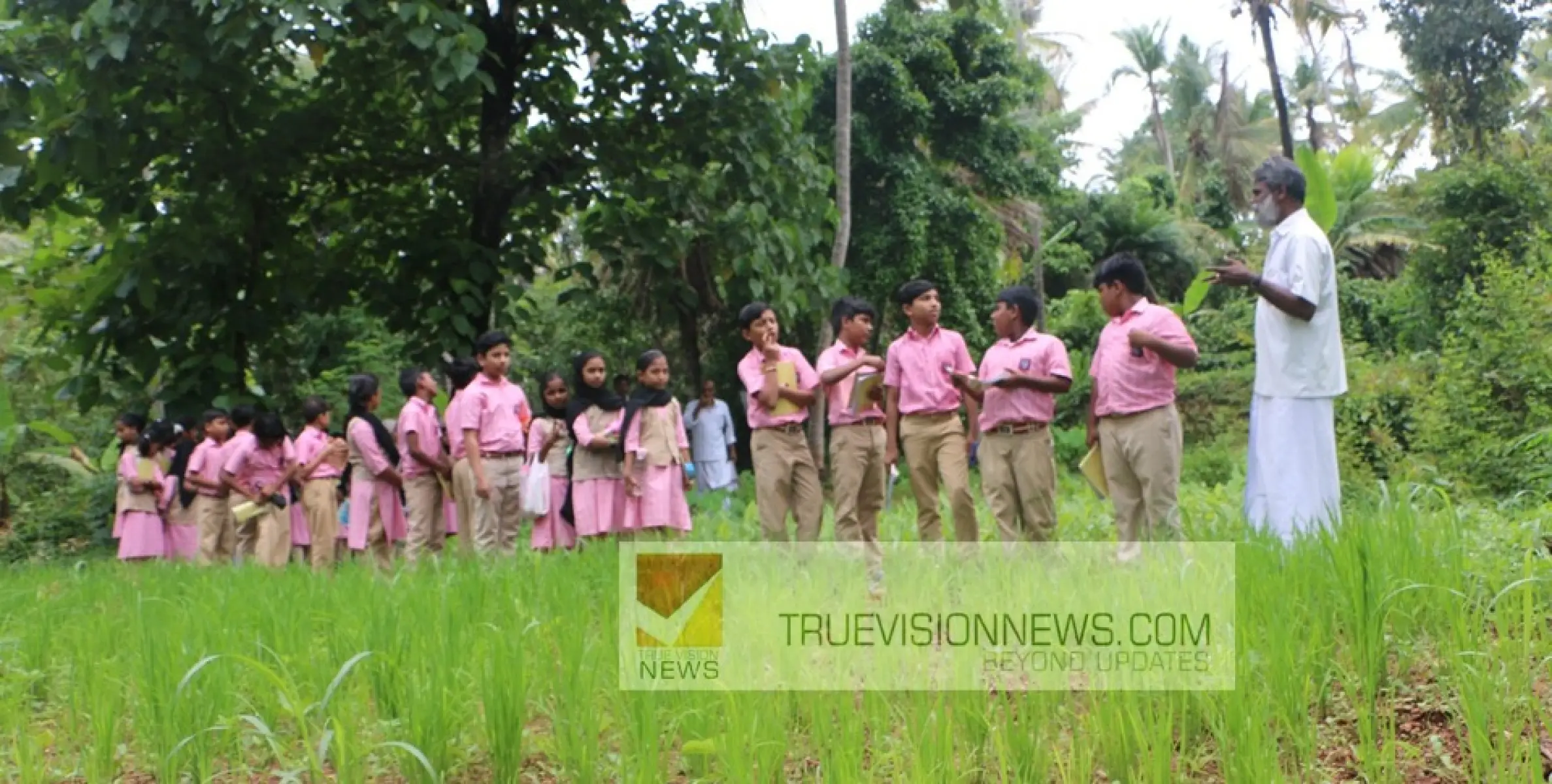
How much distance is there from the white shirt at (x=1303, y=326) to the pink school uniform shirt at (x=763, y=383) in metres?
2.14

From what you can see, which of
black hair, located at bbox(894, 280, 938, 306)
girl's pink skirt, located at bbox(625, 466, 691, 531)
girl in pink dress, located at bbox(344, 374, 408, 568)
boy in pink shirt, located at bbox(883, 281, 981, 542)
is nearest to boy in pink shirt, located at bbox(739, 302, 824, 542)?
boy in pink shirt, located at bbox(883, 281, 981, 542)

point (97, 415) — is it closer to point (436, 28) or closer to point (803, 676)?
Result: point (436, 28)

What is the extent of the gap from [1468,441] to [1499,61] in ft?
47.2

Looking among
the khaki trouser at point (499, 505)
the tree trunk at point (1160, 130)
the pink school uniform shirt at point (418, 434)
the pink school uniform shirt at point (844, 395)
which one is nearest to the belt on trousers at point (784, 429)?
the pink school uniform shirt at point (844, 395)

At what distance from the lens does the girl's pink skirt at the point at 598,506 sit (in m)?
7.77

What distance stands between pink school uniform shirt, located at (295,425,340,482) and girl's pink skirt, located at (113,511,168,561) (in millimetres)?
1981

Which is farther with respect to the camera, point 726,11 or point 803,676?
point 726,11

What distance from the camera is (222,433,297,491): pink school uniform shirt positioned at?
945cm

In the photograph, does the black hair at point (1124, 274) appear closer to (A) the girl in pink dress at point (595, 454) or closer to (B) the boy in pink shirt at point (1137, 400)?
(B) the boy in pink shirt at point (1137, 400)

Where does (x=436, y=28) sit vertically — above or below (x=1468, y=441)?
above

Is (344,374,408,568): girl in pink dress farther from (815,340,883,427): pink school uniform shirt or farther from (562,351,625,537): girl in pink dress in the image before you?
(815,340,883,427): pink school uniform shirt

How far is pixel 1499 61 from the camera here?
2145cm

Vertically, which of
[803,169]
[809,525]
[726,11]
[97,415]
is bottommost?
[809,525]

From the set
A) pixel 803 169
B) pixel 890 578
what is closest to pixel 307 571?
pixel 890 578
